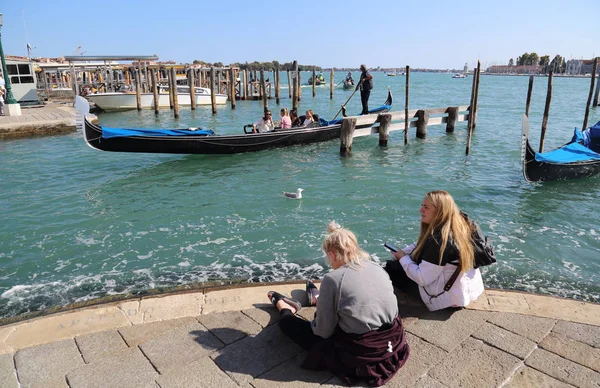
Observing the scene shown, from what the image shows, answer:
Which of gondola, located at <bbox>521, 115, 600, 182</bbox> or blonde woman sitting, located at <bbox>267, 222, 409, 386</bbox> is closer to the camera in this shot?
blonde woman sitting, located at <bbox>267, 222, 409, 386</bbox>

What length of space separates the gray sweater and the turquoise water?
2803mm

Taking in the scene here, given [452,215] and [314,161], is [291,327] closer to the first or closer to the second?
[452,215]

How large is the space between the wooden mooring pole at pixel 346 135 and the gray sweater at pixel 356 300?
10.5m

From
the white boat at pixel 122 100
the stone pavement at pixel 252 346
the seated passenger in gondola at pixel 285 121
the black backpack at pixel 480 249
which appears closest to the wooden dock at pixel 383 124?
the seated passenger in gondola at pixel 285 121

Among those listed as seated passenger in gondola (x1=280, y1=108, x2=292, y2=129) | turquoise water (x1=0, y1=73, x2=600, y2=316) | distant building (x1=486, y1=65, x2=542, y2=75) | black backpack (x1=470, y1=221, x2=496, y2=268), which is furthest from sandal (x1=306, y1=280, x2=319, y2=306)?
distant building (x1=486, y1=65, x2=542, y2=75)

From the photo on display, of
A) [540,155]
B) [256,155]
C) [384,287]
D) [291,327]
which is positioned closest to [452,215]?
[384,287]

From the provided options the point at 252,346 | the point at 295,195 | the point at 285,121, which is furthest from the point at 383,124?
the point at 252,346

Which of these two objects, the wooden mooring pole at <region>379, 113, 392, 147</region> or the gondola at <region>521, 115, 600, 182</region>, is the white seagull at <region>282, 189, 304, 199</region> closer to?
the gondola at <region>521, 115, 600, 182</region>

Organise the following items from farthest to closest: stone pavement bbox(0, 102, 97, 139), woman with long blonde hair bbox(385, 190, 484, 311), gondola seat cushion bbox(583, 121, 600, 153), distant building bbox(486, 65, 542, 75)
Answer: distant building bbox(486, 65, 542, 75)
stone pavement bbox(0, 102, 97, 139)
gondola seat cushion bbox(583, 121, 600, 153)
woman with long blonde hair bbox(385, 190, 484, 311)

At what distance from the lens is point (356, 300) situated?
105 inches

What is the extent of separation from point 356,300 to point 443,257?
39.7 inches

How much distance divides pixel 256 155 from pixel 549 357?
1061 centimetres

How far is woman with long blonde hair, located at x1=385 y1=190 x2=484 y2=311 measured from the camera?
10.7ft

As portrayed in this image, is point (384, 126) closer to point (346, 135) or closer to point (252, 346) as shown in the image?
point (346, 135)
